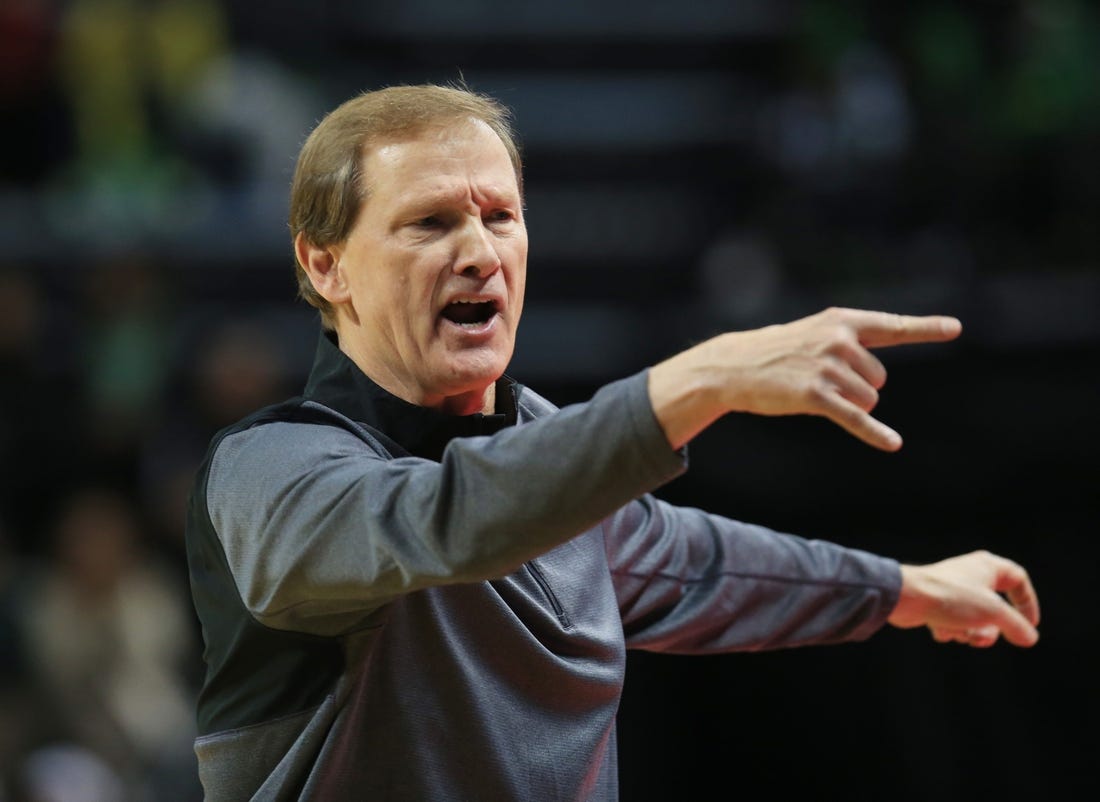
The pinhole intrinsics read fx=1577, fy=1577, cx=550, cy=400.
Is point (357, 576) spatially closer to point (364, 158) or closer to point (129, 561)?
point (364, 158)

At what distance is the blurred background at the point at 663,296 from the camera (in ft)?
12.8

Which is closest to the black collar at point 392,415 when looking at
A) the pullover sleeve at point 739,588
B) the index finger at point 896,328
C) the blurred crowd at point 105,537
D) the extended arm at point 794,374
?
the pullover sleeve at point 739,588

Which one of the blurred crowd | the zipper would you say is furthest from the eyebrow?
the blurred crowd

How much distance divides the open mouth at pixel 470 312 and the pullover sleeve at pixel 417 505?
270 mm

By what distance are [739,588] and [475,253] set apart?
692 millimetres

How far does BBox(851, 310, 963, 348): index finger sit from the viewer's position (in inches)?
60.2

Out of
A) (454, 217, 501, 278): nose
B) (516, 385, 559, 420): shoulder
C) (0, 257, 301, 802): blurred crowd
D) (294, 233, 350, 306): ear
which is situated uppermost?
(454, 217, 501, 278): nose

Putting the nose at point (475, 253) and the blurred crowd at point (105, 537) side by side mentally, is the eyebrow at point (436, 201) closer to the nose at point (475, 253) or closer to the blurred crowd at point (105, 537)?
the nose at point (475, 253)

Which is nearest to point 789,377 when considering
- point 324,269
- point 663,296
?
point 324,269

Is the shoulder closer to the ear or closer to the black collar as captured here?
the black collar

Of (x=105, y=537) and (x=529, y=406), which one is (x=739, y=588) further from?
(x=105, y=537)

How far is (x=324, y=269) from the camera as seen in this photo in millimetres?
2100

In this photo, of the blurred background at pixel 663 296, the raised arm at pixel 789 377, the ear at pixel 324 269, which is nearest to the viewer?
the raised arm at pixel 789 377

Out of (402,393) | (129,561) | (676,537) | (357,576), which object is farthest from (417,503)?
(129,561)
